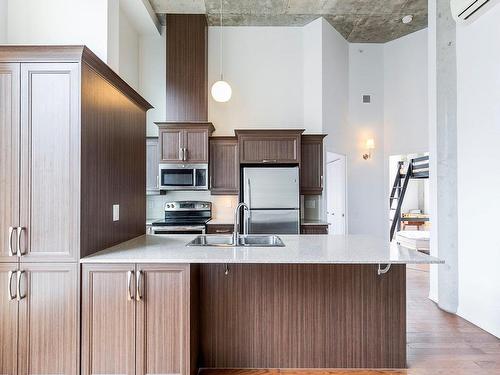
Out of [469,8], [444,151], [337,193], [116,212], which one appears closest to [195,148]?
[116,212]

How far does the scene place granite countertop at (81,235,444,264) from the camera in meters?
1.90

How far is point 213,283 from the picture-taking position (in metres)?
2.36

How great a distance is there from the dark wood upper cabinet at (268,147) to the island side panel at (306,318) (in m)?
2.34

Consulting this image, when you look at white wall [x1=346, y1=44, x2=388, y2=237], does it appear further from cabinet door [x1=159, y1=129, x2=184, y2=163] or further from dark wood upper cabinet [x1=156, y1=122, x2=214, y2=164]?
cabinet door [x1=159, y1=129, x2=184, y2=163]

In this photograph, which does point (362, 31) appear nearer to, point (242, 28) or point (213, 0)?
point (242, 28)

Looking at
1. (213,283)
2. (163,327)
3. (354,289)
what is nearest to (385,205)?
(354,289)

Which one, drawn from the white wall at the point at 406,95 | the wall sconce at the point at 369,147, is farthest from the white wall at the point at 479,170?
the wall sconce at the point at 369,147

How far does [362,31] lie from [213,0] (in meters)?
2.52

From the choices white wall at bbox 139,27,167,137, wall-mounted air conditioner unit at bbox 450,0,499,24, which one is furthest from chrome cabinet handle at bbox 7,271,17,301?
wall-mounted air conditioner unit at bbox 450,0,499,24

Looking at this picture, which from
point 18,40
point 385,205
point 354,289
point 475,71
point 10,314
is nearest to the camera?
point 10,314

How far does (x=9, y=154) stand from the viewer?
1909 mm

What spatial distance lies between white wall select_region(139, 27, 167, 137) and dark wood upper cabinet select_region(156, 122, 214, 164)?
2.50ft

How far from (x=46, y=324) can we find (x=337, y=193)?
4.71 m

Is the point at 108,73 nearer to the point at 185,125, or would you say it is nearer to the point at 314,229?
Answer: the point at 185,125
